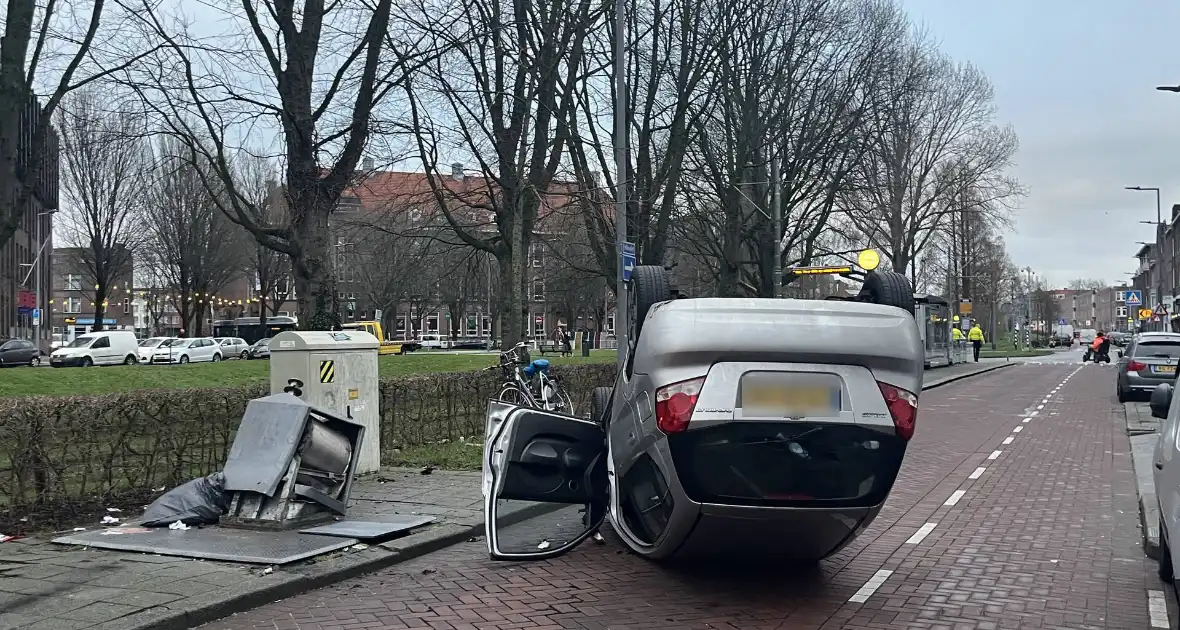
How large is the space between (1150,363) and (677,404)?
2166 centimetres

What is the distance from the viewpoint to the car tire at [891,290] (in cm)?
671

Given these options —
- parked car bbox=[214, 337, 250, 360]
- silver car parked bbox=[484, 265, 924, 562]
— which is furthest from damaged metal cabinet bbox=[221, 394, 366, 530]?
parked car bbox=[214, 337, 250, 360]

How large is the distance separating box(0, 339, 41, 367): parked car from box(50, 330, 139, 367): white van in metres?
0.96

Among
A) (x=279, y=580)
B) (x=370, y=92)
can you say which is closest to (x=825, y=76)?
(x=370, y=92)

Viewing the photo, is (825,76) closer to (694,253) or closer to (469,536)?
(694,253)

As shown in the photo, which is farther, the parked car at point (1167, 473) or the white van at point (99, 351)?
the white van at point (99, 351)

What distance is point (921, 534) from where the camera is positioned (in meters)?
8.34

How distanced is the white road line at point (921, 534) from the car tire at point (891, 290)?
228 centimetres

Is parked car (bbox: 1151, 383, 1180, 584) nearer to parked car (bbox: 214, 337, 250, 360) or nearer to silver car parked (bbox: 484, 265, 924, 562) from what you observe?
silver car parked (bbox: 484, 265, 924, 562)

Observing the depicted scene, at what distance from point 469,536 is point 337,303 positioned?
8294mm

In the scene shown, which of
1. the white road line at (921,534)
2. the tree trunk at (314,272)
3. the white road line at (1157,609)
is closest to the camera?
the white road line at (1157,609)

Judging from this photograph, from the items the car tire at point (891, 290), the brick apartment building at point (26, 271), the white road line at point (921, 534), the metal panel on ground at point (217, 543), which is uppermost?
the brick apartment building at point (26, 271)

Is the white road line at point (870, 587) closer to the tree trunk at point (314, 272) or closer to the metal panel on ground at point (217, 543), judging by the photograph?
the metal panel on ground at point (217, 543)

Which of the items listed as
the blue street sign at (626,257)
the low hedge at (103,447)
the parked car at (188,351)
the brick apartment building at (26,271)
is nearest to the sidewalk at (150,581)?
the low hedge at (103,447)
